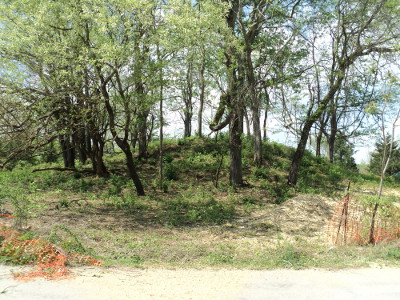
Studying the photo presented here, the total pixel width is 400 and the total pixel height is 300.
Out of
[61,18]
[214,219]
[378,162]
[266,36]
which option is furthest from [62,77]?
[378,162]

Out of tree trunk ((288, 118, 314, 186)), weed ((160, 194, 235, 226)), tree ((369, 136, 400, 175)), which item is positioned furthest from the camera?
tree ((369, 136, 400, 175))

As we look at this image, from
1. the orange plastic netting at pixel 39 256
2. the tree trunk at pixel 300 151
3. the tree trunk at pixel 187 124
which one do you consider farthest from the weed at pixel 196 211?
the tree trunk at pixel 187 124

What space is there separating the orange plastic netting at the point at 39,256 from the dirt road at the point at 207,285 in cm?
25

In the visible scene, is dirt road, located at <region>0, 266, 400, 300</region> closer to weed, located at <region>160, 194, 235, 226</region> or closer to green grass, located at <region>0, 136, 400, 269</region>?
→ green grass, located at <region>0, 136, 400, 269</region>

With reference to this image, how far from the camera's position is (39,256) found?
584 centimetres

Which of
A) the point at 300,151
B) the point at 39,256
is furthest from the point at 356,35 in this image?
the point at 39,256

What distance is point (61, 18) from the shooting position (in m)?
12.6

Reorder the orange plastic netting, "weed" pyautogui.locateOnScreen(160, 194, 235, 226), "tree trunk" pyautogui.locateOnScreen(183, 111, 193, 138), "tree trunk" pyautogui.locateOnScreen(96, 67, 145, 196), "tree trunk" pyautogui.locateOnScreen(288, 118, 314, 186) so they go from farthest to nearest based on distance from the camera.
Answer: "tree trunk" pyautogui.locateOnScreen(183, 111, 193, 138), "tree trunk" pyautogui.locateOnScreen(288, 118, 314, 186), "tree trunk" pyautogui.locateOnScreen(96, 67, 145, 196), "weed" pyautogui.locateOnScreen(160, 194, 235, 226), the orange plastic netting

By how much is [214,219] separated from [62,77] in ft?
23.0

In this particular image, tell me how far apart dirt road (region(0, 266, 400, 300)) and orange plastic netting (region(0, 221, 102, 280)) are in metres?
0.25

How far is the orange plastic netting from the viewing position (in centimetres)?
541

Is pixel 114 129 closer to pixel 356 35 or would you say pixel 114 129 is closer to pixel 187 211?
pixel 187 211

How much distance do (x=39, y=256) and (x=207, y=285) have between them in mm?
2818

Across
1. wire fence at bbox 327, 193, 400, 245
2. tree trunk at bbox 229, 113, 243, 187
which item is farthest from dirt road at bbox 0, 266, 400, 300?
tree trunk at bbox 229, 113, 243, 187
